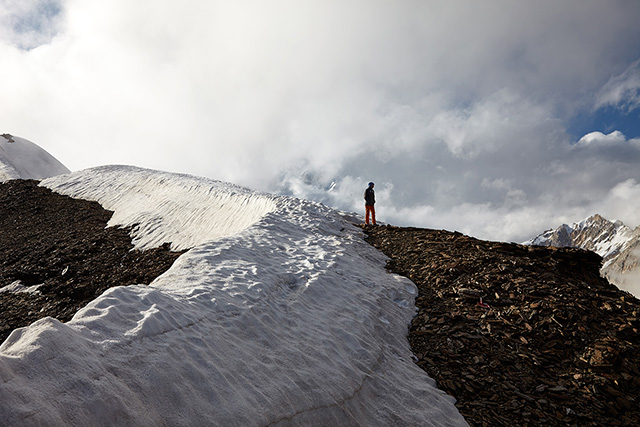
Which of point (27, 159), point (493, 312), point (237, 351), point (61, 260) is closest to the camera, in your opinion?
point (237, 351)

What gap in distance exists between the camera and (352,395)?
18.4ft

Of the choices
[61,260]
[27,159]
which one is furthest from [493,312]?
[27,159]

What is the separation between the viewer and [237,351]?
5324 mm

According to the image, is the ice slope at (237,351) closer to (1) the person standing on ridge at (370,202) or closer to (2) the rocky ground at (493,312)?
(2) the rocky ground at (493,312)

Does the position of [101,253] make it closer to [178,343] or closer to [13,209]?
[178,343]

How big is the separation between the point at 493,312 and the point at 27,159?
205 feet

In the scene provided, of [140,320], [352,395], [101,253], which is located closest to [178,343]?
[140,320]

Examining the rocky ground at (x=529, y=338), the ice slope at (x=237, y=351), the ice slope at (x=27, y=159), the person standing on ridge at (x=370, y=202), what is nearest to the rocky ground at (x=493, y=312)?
the rocky ground at (x=529, y=338)

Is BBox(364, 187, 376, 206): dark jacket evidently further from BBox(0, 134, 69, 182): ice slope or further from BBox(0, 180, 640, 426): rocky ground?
BBox(0, 134, 69, 182): ice slope

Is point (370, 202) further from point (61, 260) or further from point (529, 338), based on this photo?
point (61, 260)

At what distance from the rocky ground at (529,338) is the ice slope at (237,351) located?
0.62 metres

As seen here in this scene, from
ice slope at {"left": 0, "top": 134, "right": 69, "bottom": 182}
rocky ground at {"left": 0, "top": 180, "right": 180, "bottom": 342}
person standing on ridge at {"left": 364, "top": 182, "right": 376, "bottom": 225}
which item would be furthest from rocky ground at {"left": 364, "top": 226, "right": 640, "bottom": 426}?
ice slope at {"left": 0, "top": 134, "right": 69, "bottom": 182}

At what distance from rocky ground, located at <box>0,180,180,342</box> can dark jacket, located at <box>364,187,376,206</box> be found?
8.84 meters

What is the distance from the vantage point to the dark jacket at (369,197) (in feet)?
56.3
